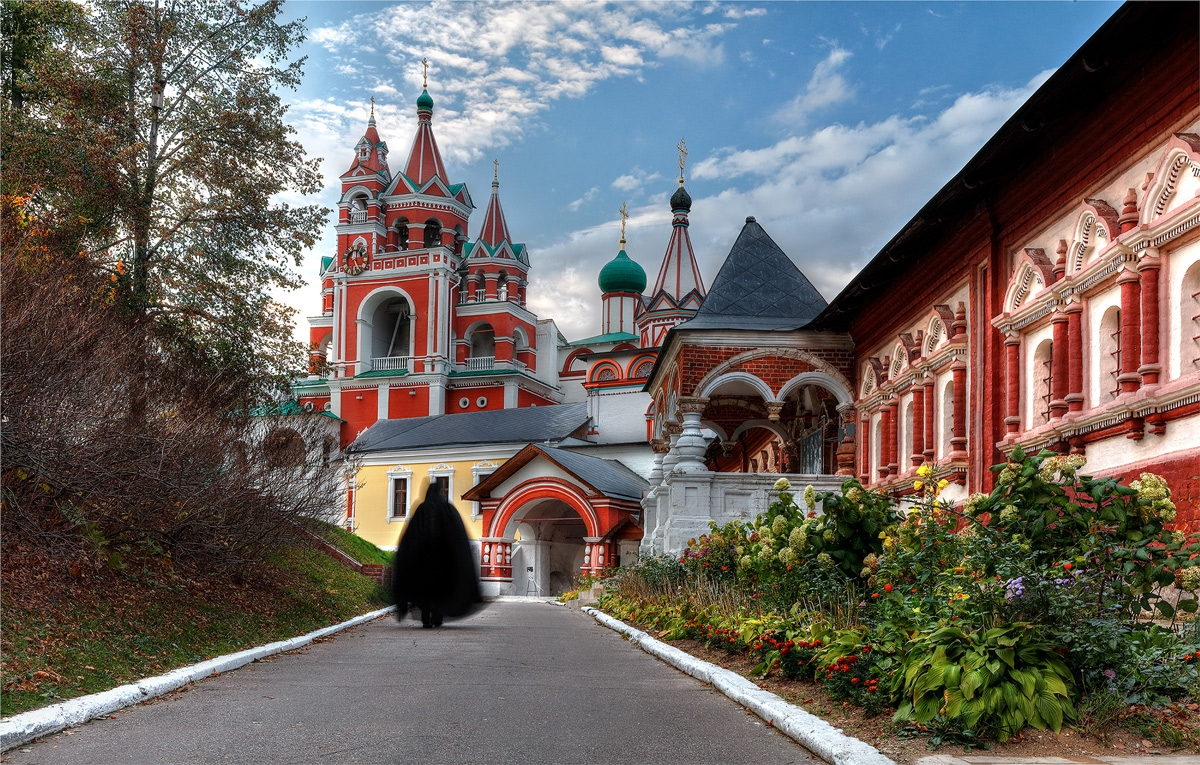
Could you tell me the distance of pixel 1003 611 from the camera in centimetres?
542

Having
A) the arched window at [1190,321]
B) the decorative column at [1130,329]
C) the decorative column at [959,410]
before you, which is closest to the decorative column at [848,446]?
the decorative column at [959,410]

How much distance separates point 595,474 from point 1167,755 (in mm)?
31422

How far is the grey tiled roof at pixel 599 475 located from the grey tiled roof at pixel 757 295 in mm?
14836

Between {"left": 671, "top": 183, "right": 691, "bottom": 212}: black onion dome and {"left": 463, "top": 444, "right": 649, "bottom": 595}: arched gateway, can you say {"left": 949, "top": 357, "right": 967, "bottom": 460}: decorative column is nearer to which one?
{"left": 463, "top": 444, "right": 649, "bottom": 595}: arched gateway

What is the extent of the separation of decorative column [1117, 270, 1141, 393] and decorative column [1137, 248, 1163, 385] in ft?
0.47

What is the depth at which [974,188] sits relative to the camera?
1270 centimetres

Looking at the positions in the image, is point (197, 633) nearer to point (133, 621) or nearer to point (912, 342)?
point (133, 621)

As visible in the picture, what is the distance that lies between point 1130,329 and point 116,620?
27.8 feet

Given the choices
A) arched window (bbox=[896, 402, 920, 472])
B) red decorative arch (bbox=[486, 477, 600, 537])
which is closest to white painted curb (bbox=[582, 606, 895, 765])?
arched window (bbox=[896, 402, 920, 472])

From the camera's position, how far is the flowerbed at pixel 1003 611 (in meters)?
5.12

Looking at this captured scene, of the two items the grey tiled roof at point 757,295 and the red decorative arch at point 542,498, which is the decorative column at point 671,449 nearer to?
the grey tiled roof at point 757,295

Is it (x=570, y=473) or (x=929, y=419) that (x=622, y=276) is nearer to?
(x=570, y=473)

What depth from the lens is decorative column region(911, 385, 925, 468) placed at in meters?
15.8

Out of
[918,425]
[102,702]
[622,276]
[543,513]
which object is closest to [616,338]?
[622,276]
